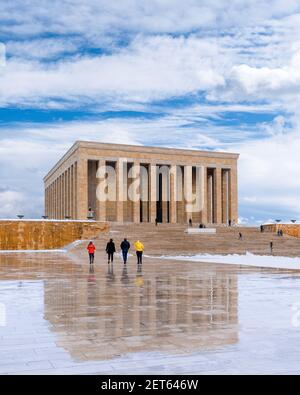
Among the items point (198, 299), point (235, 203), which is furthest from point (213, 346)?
point (235, 203)

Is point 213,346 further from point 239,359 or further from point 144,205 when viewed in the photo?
point 144,205

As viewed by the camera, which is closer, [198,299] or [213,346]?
[213,346]

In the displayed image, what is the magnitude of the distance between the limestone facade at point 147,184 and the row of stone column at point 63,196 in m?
0.13

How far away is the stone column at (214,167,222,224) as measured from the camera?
6719cm

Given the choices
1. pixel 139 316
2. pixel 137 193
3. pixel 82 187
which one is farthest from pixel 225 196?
pixel 139 316

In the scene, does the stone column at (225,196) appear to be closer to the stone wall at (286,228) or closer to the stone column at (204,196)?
the stone column at (204,196)

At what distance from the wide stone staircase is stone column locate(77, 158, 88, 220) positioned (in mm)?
12872

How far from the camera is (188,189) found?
66.6m

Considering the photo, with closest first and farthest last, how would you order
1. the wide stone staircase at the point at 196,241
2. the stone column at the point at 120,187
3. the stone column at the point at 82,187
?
the wide stone staircase at the point at 196,241
the stone column at the point at 82,187
the stone column at the point at 120,187

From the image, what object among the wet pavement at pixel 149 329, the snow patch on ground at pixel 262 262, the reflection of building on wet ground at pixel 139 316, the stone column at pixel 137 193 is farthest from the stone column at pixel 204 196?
the wet pavement at pixel 149 329

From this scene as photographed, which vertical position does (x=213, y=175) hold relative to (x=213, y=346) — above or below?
above

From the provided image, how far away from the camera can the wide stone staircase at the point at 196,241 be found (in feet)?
123
